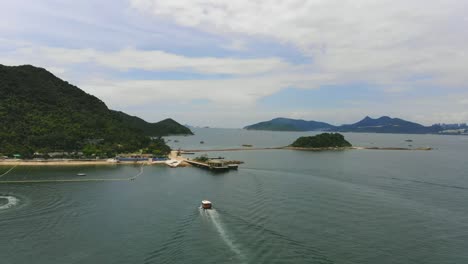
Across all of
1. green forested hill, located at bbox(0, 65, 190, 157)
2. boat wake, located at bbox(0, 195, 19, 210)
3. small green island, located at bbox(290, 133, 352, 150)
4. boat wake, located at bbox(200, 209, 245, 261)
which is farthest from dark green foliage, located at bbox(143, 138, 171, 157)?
small green island, located at bbox(290, 133, 352, 150)

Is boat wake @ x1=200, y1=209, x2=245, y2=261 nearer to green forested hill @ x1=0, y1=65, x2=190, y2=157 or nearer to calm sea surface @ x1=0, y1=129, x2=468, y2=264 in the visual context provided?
calm sea surface @ x1=0, y1=129, x2=468, y2=264

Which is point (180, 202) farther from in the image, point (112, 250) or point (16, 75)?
point (16, 75)

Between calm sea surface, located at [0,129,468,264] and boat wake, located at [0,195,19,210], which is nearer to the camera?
calm sea surface, located at [0,129,468,264]

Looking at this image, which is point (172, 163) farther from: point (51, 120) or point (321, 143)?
point (321, 143)

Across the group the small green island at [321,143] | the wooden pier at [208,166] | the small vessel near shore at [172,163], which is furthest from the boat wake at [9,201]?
the small green island at [321,143]

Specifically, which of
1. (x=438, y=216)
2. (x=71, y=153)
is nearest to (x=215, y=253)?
(x=438, y=216)

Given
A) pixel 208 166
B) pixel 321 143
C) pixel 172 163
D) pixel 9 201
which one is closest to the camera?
pixel 9 201

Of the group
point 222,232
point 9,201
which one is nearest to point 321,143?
point 222,232
